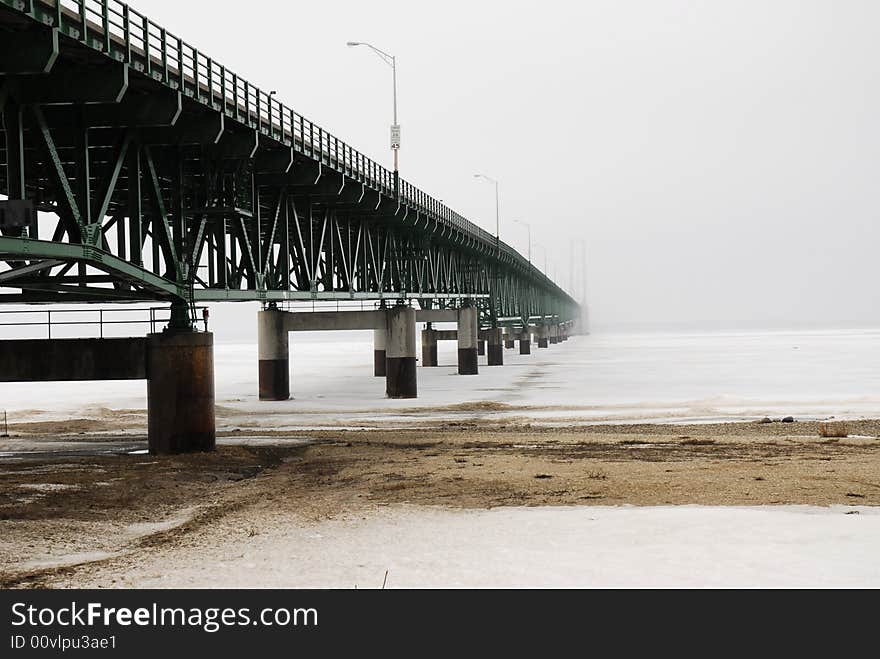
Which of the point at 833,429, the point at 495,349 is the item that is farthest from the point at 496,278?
the point at 833,429

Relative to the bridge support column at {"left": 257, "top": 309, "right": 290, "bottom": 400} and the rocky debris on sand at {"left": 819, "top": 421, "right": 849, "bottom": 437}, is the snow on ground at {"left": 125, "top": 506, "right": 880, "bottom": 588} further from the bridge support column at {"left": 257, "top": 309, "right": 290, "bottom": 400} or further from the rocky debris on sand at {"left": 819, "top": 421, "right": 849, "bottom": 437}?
the bridge support column at {"left": 257, "top": 309, "right": 290, "bottom": 400}

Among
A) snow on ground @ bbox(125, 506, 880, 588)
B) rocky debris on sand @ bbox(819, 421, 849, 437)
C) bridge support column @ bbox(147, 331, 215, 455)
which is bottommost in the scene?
snow on ground @ bbox(125, 506, 880, 588)

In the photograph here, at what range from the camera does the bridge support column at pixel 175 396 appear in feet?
85.6

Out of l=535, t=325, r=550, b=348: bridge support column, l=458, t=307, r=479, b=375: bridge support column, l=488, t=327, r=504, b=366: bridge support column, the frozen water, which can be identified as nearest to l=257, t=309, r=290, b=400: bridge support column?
the frozen water

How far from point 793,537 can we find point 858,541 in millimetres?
789

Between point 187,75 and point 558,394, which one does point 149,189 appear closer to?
point 187,75

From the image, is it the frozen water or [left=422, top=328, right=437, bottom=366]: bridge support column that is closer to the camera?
the frozen water

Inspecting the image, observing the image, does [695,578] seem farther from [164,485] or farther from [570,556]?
[164,485]

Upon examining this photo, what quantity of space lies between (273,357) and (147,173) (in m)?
26.7

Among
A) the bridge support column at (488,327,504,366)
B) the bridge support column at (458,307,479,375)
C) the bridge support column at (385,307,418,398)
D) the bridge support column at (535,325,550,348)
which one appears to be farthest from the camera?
the bridge support column at (535,325,550,348)

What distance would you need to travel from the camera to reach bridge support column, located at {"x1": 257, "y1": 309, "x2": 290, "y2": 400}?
50.3m
